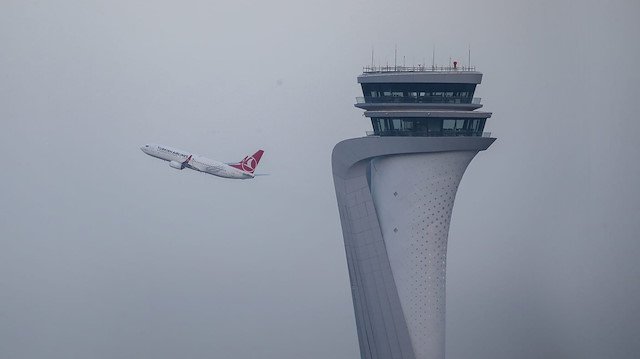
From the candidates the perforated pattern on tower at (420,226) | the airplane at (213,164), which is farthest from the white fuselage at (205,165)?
the perforated pattern on tower at (420,226)

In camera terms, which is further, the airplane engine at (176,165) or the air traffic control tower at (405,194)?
the airplane engine at (176,165)

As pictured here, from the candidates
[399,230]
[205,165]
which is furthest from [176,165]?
[399,230]

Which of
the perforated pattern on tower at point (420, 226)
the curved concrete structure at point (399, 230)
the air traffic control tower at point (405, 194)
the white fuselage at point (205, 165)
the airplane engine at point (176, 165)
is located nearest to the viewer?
the air traffic control tower at point (405, 194)

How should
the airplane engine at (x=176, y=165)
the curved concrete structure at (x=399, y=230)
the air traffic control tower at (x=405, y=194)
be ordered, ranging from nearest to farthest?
the air traffic control tower at (x=405, y=194), the curved concrete structure at (x=399, y=230), the airplane engine at (x=176, y=165)

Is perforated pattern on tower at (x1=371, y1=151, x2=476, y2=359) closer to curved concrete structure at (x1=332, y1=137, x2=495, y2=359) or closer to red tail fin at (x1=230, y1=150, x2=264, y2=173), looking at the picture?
curved concrete structure at (x1=332, y1=137, x2=495, y2=359)

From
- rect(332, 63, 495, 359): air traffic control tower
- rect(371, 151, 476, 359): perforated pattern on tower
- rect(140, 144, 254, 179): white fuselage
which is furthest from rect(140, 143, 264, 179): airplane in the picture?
rect(371, 151, 476, 359): perforated pattern on tower

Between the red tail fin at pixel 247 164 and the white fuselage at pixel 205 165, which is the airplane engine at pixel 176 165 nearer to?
the white fuselage at pixel 205 165

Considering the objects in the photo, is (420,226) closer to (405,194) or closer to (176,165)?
(405,194)
